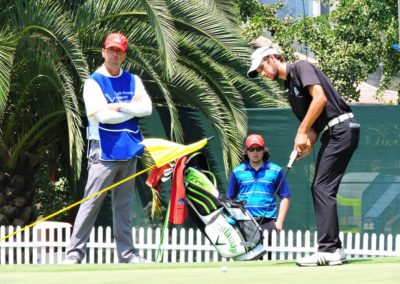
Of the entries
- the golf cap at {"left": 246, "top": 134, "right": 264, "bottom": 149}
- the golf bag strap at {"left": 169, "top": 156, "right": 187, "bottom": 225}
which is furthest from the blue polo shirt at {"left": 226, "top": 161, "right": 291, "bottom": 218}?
the golf bag strap at {"left": 169, "top": 156, "right": 187, "bottom": 225}

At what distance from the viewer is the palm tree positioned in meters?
9.64

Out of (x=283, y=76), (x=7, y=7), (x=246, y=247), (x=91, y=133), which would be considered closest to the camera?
(x=283, y=76)

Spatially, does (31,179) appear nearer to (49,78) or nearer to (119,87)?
(49,78)

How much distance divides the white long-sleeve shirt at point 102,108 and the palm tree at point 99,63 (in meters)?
2.96

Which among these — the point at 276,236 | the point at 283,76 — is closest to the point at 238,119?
the point at 276,236

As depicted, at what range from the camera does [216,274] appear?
181 inches

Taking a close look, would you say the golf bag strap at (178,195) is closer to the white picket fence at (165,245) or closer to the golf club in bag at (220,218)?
the golf club in bag at (220,218)

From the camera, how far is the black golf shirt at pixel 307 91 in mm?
5484

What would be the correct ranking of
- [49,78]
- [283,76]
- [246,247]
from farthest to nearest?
[49,78]
[246,247]
[283,76]

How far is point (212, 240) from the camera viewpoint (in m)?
7.46

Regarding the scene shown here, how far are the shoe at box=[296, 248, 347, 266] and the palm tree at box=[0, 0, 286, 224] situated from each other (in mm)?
4421

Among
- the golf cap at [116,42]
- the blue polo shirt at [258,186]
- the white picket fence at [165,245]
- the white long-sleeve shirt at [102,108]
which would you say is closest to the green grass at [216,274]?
the white long-sleeve shirt at [102,108]

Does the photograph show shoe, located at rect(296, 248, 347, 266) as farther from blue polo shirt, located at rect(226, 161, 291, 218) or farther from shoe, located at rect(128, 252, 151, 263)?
blue polo shirt, located at rect(226, 161, 291, 218)

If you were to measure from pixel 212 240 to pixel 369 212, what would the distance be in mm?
3350
